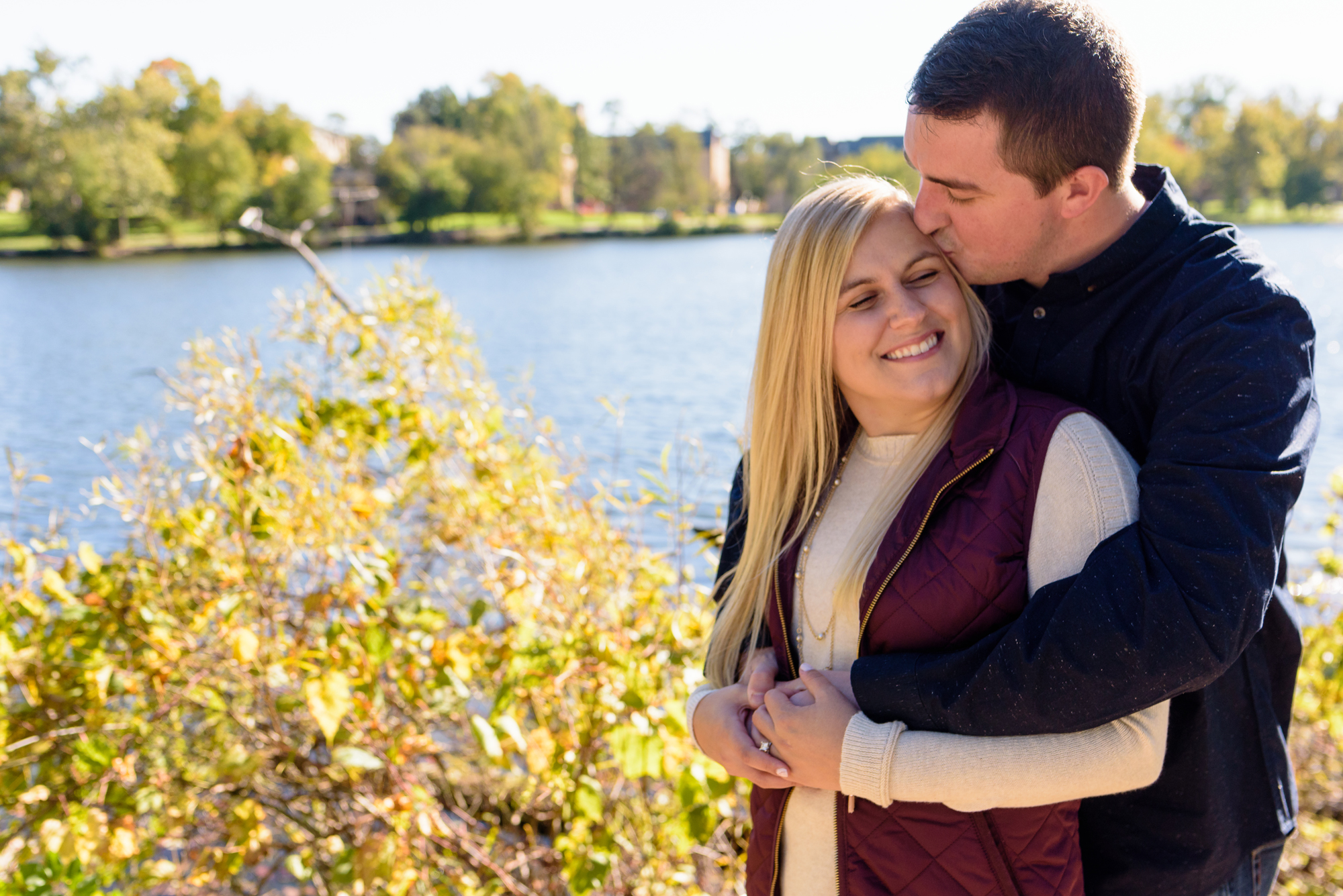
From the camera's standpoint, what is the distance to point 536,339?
22203mm

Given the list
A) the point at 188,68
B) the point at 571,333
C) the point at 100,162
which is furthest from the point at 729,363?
the point at 188,68

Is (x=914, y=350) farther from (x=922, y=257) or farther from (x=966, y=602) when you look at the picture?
(x=966, y=602)

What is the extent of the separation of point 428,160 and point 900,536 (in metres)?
77.6

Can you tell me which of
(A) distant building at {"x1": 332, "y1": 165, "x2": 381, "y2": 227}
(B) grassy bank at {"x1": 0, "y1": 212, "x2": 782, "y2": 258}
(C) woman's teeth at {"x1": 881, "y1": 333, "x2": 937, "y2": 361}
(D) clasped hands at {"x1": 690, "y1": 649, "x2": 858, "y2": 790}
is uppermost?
(A) distant building at {"x1": 332, "y1": 165, "x2": 381, "y2": 227}

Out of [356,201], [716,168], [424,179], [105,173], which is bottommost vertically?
[356,201]

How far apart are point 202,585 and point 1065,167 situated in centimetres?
285

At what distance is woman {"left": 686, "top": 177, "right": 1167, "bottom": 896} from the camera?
1.51 m

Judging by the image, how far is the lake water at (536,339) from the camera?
31.4 ft

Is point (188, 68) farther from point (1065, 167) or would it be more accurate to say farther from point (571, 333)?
point (1065, 167)

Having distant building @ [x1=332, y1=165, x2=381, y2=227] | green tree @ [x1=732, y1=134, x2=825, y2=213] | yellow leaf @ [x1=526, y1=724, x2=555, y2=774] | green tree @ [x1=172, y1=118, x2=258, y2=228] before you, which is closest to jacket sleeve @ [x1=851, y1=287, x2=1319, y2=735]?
yellow leaf @ [x1=526, y1=724, x2=555, y2=774]

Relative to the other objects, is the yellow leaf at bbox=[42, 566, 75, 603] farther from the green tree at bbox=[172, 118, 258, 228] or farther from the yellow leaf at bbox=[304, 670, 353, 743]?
the green tree at bbox=[172, 118, 258, 228]

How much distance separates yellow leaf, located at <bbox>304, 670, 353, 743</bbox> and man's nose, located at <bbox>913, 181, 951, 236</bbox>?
6.43 ft

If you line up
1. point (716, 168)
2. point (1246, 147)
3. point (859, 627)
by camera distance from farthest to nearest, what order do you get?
point (716, 168) → point (1246, 147) → point (859, 627)

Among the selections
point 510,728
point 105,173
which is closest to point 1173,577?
point 510,728
